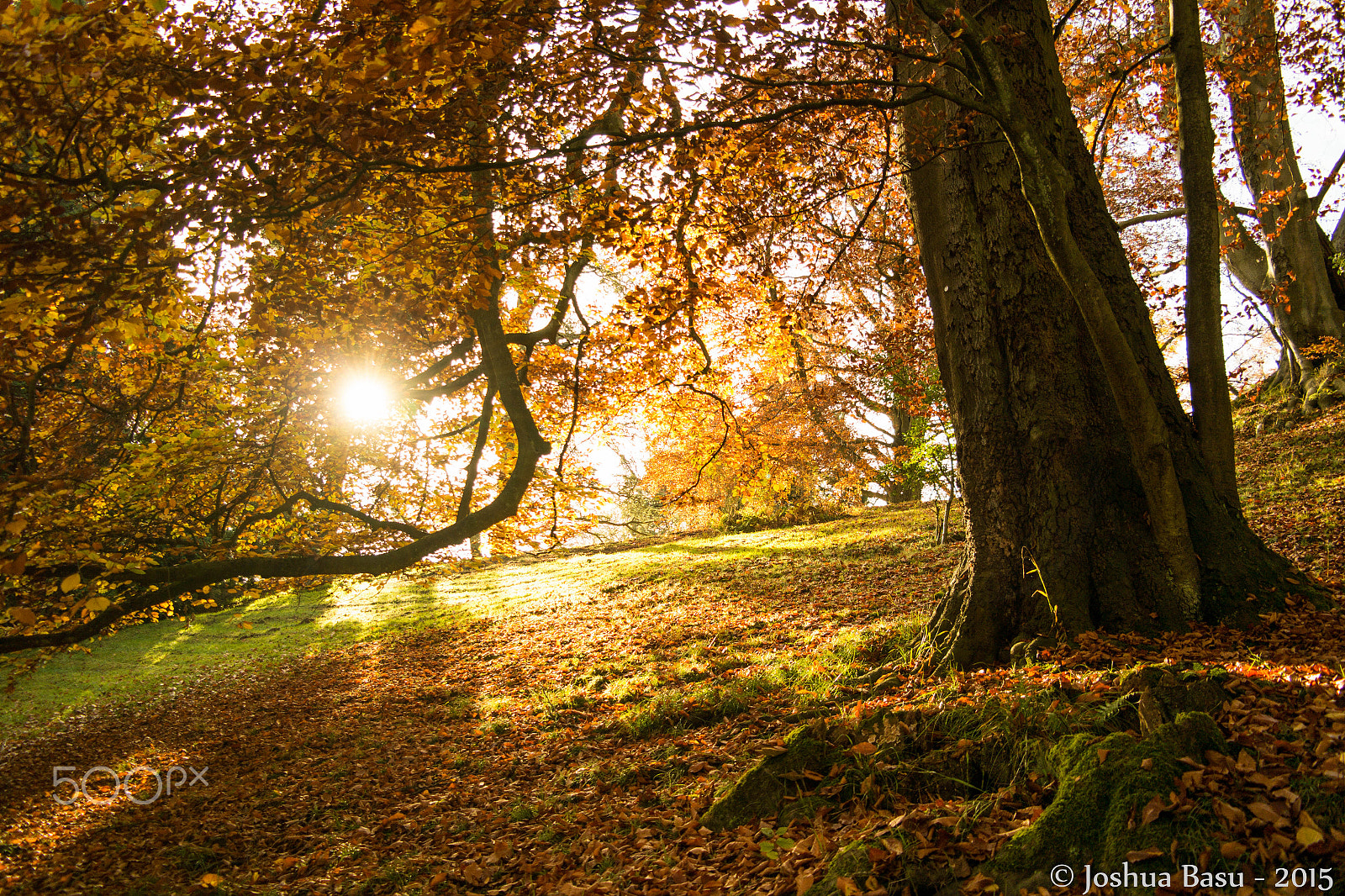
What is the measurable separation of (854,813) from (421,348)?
7836 mm

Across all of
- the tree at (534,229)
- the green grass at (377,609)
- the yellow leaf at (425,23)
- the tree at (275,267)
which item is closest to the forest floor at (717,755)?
the green grass at (377,609)

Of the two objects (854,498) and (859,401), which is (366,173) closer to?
(859,401)

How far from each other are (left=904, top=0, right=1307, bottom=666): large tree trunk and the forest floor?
34 cm

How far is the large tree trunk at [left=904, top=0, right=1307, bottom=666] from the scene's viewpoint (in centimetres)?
432

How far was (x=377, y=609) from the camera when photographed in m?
17.3

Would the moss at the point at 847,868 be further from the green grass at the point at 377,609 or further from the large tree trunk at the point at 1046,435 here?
the green grass at the point at 377,609

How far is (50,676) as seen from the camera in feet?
40.8

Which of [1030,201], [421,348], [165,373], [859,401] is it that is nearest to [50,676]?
[165,373]

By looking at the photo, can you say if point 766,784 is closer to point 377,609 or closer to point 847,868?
point 847,868

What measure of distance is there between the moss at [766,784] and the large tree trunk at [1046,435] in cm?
143

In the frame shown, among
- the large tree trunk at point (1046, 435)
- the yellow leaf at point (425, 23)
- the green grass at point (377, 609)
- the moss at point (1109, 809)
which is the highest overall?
the yellow leaf at point (425, 23)

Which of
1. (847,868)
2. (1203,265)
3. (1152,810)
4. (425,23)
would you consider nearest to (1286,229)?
(1203,265)

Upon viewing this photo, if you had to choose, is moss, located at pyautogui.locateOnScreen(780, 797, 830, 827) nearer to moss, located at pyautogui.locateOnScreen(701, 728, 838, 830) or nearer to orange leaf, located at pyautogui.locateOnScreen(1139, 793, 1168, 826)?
moss, located at pyautogui.locateOnScreen(701, 728, 838, 830)

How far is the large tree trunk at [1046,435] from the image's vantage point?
4.32m
